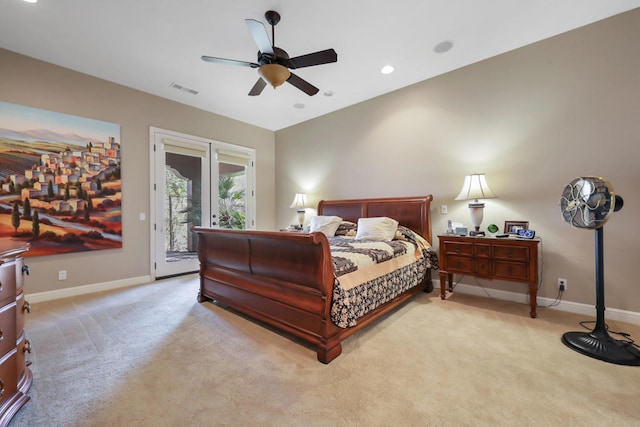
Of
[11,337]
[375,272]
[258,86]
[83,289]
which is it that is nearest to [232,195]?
[83,289]

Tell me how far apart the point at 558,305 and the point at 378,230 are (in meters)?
2.16

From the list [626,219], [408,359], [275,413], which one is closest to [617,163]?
[626,219]

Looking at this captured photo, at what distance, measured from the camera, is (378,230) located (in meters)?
3.57

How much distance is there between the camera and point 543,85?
9.97 ft

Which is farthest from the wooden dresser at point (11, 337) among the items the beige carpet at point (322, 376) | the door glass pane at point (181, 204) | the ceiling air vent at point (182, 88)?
Result: the ceiling air vent at point (182, 88)

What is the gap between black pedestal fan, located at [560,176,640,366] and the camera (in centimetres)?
199

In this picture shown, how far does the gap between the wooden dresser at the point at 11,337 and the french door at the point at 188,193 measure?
2885 mm

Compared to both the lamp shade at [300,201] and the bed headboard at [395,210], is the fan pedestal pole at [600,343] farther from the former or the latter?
the lamp shade at [300,201]

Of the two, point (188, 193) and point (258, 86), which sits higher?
point (258, 86)

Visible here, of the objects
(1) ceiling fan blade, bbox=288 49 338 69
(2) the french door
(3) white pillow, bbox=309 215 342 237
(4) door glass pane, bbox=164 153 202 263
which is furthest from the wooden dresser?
(3) white pillow, bbox=309 215 342 237

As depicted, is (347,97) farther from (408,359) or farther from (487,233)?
(408,359)

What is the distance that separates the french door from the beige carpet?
6.01 ft

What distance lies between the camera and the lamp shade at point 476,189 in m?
3.15

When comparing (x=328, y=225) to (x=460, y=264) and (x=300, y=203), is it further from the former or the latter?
(x=460, y=264)
